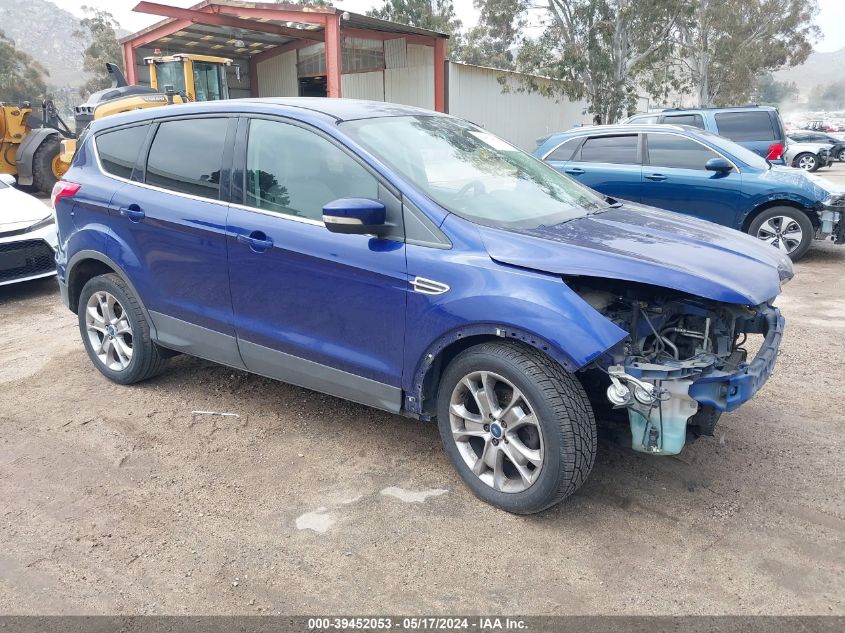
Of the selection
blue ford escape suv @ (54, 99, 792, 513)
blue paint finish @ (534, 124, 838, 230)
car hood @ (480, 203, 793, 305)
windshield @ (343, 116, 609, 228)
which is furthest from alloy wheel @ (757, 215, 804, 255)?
car hood @ (480, 203, 793, 305)

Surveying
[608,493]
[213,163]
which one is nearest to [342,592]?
[608,493]

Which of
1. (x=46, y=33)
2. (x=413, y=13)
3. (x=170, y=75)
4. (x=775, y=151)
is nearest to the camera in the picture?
(x=775, y=151)

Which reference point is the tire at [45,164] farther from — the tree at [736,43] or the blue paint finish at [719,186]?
the tree at [736,43]

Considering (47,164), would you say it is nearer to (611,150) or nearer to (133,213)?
(611,150)

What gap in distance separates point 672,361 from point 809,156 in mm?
24591

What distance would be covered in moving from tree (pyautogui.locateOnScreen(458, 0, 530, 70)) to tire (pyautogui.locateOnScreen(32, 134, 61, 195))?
16.5 m

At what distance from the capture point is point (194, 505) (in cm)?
341

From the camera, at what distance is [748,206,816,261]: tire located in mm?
8031

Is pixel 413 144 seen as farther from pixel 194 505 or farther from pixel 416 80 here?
pixel 416 80

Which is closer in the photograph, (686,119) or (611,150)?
(611,150)

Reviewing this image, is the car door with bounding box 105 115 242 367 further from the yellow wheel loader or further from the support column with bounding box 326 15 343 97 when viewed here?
the support column with bounding box 326 15 343 97

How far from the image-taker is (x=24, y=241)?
7285mm

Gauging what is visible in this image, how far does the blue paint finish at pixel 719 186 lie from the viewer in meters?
7.97

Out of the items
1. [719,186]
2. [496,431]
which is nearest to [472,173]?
[496,431]
